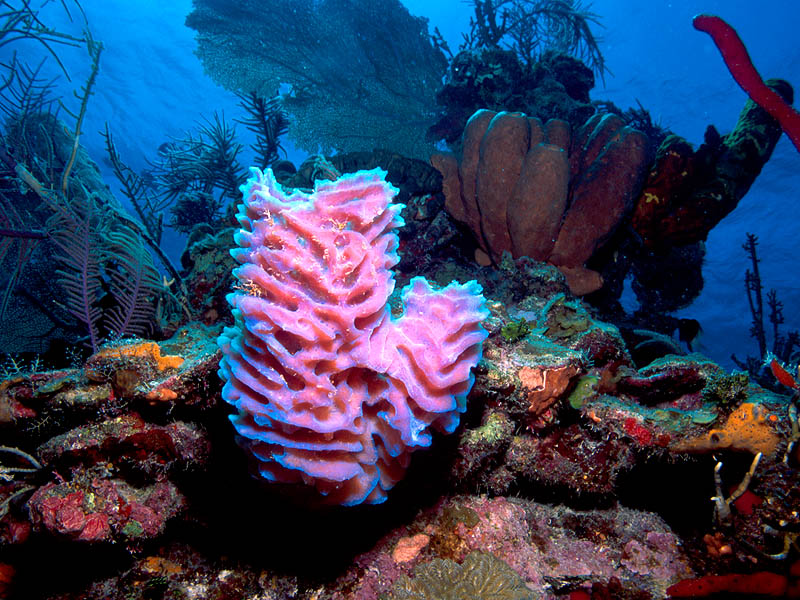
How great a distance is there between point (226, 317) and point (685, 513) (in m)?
4.35

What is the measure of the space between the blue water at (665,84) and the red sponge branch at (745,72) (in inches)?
941

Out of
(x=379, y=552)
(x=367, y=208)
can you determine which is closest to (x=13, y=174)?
(x=367, y=208)

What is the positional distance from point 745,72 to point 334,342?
17.5 ft

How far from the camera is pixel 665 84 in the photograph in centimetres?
2961

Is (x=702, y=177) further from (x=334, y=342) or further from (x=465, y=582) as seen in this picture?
(x=334, y=342)

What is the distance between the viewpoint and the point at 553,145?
4.96 m

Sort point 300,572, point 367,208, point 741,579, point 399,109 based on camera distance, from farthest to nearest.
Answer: point 399,109 < point 300,572 < point 741,579 < point 367,208

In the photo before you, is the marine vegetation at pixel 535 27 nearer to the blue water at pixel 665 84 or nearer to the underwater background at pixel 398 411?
the underwater background at pixel 398 411

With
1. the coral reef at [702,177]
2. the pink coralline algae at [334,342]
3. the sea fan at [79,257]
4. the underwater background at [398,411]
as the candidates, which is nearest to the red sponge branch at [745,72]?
the underwater background at [398,411]

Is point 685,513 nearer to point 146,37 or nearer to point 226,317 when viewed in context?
point 226,317

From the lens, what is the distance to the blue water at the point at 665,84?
1066 inches

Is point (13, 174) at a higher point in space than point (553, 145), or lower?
lower

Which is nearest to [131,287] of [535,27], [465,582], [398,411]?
[398,411]

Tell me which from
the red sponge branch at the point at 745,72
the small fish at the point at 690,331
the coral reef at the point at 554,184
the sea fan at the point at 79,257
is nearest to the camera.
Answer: the sea fan at the point at 79,257
